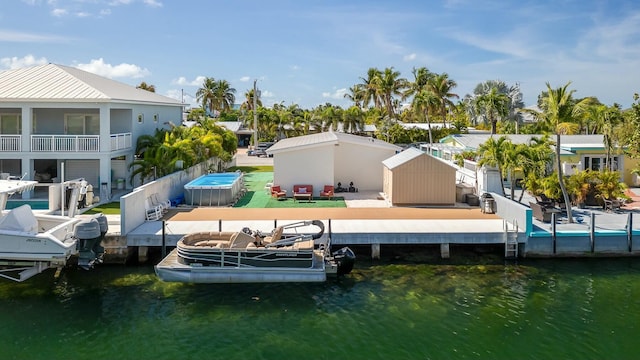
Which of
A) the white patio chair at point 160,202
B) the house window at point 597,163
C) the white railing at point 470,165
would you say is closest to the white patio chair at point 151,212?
the white patio chair at point 160,202

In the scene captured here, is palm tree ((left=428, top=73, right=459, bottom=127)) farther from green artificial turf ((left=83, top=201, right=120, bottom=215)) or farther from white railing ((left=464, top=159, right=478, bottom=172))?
green artificial turf ((left=83, top=201, right=120, bottom=215))

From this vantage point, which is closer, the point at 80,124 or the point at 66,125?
the point at 66,125

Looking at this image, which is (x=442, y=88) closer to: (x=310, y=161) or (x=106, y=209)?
(x=310, y=161)

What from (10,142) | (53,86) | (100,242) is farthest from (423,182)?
(10,142)

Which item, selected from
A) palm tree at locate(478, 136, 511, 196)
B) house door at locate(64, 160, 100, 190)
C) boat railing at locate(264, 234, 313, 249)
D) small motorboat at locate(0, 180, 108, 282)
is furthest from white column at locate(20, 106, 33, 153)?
palm tree at locate(478, 136, 511, 196)

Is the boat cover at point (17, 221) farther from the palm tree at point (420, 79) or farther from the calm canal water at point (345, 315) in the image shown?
the palm tree at point (420, 79)

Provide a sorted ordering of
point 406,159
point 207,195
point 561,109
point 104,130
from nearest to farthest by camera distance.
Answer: point 561,109 < point 207,195 < point 406,159 < point 104,130
